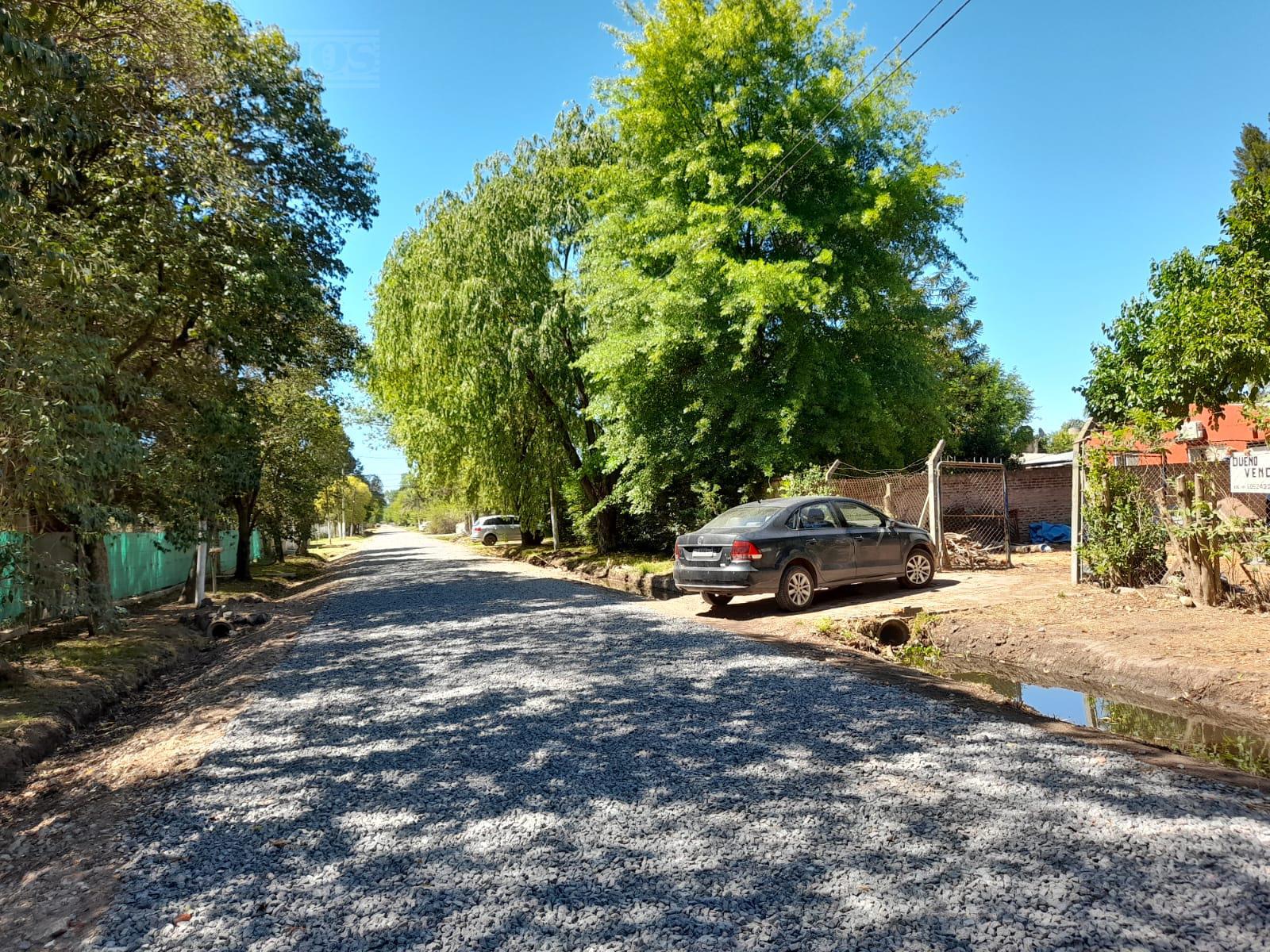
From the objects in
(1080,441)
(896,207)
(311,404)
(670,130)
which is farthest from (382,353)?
(1080,441)

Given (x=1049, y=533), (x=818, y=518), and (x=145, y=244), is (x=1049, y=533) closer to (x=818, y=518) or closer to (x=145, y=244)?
(x=818, y=518)

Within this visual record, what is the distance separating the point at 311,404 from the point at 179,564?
6872 millimetres

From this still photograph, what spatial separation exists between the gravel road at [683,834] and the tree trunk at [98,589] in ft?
10.2

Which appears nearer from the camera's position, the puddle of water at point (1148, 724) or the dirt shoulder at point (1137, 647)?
the puddle of water at point (1148, 724)

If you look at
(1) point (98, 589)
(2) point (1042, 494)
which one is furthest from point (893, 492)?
(1) point (98, 589)

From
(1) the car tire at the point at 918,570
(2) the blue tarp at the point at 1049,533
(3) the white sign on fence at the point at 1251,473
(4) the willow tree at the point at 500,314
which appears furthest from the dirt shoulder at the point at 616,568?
(2) the blue tarp at the point at 1049,533

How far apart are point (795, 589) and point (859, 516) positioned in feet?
5.99

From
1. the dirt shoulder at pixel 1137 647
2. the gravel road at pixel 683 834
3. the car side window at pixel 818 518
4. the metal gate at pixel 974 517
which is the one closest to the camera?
the gravel road at pixel 683 834

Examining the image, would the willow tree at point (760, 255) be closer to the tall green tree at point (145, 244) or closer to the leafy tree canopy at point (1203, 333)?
the leafy tree canopy at point (1203, 333)

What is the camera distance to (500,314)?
20750 mm

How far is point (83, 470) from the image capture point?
6.89 m

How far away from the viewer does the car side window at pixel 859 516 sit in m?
11.5

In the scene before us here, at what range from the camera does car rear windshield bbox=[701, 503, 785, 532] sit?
35.2ft

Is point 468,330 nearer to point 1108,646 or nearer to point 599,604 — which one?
point 599,604
